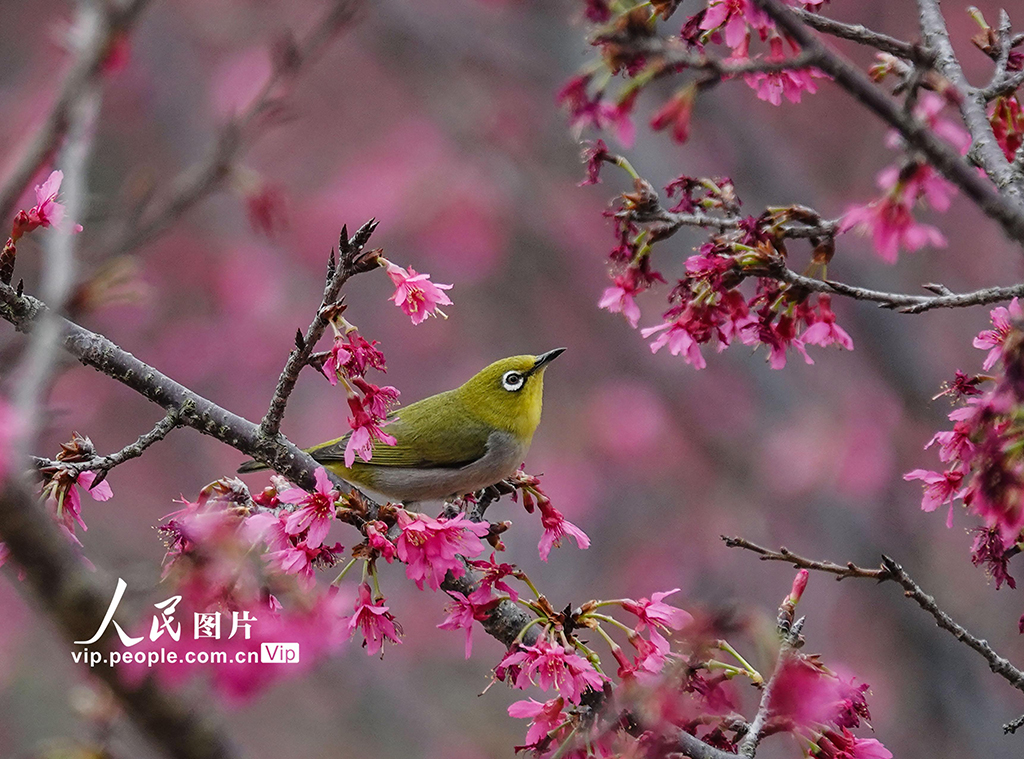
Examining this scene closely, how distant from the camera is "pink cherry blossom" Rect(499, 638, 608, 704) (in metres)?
2.44

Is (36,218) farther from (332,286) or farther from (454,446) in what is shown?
(454,446)

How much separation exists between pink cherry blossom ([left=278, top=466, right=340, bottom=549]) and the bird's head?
81.4 inches

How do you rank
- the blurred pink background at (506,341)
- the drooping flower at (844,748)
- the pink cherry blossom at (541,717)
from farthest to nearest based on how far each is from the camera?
the blurred pink background at (506,341), the pink cherry blossom at (541,717), the drooping flower at (844,748)

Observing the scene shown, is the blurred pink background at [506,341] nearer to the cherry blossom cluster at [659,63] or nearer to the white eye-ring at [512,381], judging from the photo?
the white eye-ring at [512,381]

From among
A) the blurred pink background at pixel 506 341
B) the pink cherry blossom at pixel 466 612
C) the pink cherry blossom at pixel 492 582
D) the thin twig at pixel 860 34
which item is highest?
the blurred pink background at pixel 506 341

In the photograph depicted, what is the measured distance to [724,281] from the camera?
8.21ft

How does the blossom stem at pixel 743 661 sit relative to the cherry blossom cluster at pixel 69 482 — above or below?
below

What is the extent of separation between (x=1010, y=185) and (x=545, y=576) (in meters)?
7.79

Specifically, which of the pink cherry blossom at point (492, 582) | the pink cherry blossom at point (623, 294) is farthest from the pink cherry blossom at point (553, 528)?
the pink cherry blossom at point (623, 294)

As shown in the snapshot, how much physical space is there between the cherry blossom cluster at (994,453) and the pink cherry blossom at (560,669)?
0.97 meters

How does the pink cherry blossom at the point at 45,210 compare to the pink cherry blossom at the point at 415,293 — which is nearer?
the pink cherry blossom at the point at 45,210

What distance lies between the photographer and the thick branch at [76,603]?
1.25 m

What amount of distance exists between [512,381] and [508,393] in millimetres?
62

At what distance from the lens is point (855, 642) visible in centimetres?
1033
